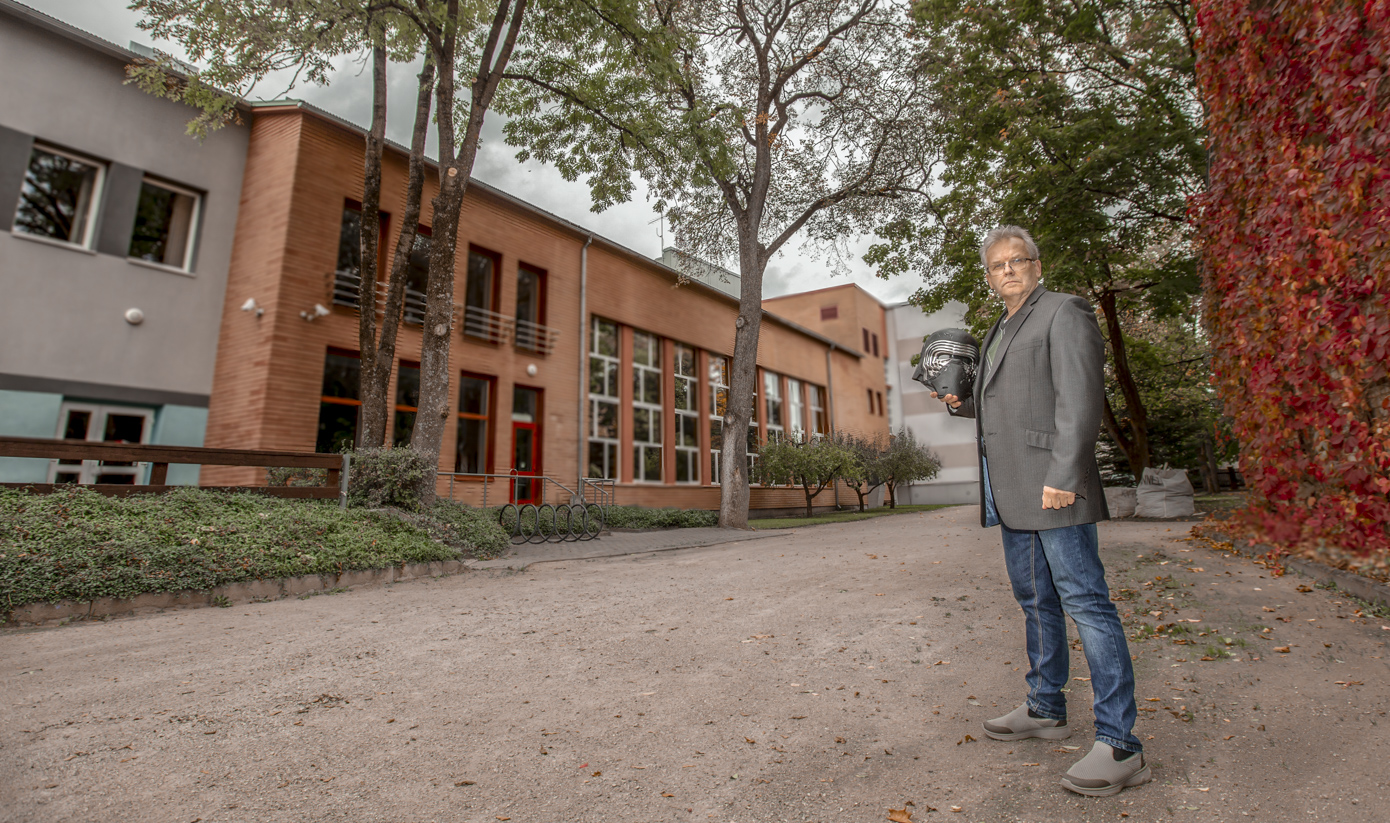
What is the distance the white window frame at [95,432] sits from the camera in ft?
38.9

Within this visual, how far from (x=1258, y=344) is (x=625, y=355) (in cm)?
1594

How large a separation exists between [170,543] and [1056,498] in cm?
759

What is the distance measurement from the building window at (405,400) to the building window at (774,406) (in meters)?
15.2

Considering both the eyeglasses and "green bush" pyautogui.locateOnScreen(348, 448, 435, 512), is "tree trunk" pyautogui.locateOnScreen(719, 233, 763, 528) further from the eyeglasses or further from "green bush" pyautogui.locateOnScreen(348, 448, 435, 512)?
the eyeglasses

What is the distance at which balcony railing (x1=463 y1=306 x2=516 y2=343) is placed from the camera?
640 inches

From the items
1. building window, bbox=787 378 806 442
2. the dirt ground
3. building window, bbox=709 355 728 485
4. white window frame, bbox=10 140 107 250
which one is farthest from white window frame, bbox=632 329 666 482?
the dirt ground

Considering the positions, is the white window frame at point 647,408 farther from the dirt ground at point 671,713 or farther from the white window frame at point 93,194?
the dirt ground at point 671,713

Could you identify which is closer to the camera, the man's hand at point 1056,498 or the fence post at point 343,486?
the man's hand at point 1056,498

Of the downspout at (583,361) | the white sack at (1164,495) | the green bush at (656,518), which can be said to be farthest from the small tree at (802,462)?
the white sack at (1164,495)

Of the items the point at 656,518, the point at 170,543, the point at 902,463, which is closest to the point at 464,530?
the point at 170,543

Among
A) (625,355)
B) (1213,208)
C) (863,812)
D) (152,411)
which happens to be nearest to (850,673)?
(863,812)

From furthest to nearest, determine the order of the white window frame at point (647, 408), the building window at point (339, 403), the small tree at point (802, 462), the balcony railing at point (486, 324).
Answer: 1. the small tree at point (802, 462)
2. the white window frame at point (647, 408)
3. the balcony railing at point (486, 324)
4. the building window at point (339, 403)

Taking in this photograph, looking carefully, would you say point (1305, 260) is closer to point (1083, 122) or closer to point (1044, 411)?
point (1044, 411)

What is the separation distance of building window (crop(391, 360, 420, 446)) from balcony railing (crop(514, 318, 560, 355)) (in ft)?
9.92
